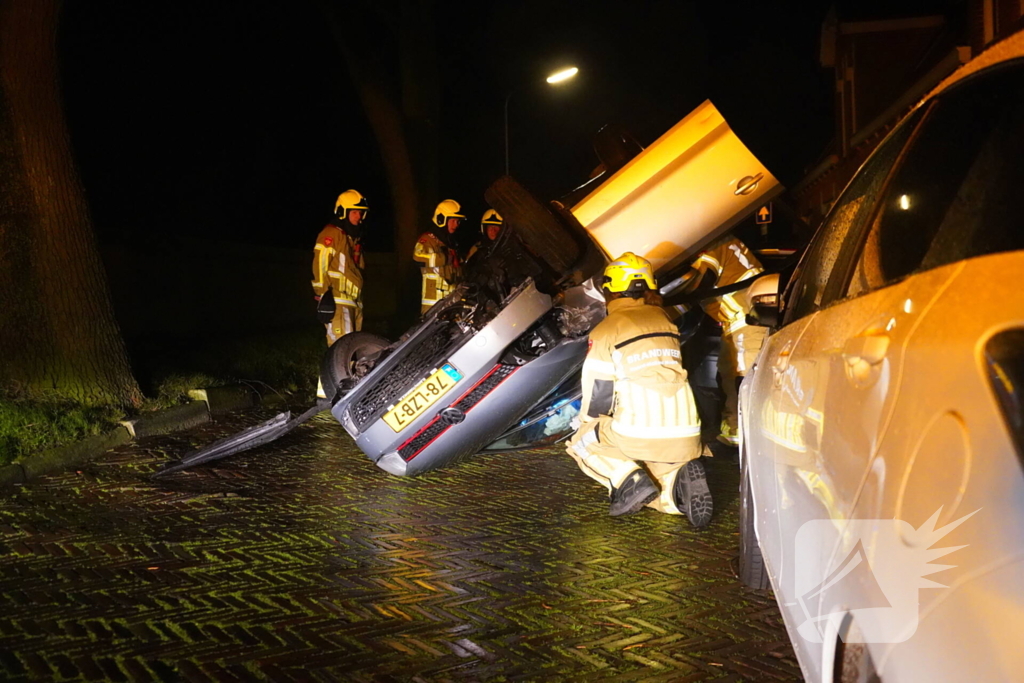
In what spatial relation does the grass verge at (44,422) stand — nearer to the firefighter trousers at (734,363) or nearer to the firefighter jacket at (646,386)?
the firefighter jacket at (646,386)

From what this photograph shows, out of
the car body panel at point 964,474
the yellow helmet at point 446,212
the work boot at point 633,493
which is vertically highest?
the yellow helmet at point 446,212

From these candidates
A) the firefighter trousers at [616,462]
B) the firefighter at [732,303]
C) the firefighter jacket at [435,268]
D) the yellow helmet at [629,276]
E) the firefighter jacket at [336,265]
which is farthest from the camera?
the firefighter jacket at [435,268]

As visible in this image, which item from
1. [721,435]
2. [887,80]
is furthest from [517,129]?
[721,435]

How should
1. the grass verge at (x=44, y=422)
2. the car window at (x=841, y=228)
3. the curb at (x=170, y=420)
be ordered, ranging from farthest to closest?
the curb at (x=170, y=420)
the grass verge at (x=44, y=422)
the car window at (x=841, y=228)

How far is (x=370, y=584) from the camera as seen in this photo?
4.58m

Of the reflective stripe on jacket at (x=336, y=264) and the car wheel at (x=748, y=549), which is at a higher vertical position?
the reflective stripe on jacket at (x=336, y=264)

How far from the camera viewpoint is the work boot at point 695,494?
5.37 meters

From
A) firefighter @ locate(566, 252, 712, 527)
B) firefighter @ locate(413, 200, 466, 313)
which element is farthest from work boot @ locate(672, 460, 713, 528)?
firefighter @ locate(413, 200, 466, 313)

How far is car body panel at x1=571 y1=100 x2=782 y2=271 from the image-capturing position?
6.70 metres

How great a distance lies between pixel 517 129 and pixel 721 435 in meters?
33.1

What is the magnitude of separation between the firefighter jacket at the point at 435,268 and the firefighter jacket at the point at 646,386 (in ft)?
21.6

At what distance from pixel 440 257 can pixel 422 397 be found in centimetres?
583

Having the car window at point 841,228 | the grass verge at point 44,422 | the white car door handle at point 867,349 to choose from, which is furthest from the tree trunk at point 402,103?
the white car door handle at point 867,349

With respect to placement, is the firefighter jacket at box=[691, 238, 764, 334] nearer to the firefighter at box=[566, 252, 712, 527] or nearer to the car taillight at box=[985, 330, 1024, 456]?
the firefighter at box=[566, 252, 712, 527]
